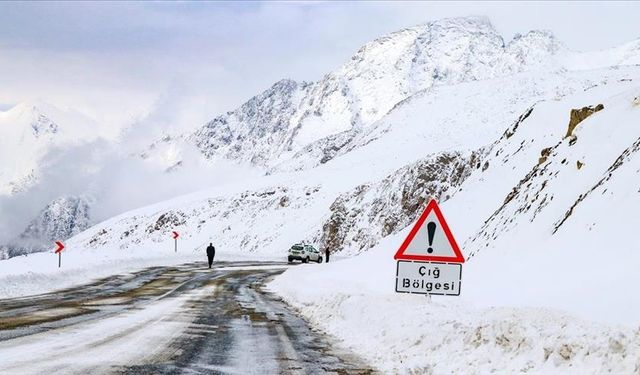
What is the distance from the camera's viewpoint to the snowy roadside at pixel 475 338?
705cm

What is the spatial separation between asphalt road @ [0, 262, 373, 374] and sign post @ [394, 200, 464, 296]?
1407mm

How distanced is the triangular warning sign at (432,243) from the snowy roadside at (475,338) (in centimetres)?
89

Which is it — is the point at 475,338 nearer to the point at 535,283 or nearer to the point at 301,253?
the point at 535,283

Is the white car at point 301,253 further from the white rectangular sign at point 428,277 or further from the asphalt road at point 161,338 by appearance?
the white rectangular sign at point 428,277

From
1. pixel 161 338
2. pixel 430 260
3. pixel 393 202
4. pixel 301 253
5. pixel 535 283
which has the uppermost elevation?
pixel 393 202

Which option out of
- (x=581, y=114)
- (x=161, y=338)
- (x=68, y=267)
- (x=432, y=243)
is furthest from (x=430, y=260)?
(x=68, y=267)

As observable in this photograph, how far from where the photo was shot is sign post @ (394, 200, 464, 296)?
10508 millimetres

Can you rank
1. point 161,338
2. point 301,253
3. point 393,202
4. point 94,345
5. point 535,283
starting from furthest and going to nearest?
point 393,202 < point 301,253 < point 535,283 < point 161,338 < point 94,345

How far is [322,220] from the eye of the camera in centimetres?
8050

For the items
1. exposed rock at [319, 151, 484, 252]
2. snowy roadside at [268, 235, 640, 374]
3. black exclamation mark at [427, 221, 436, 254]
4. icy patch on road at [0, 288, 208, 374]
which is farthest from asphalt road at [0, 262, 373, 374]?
exposed rock at [319, 151, 484, 252]

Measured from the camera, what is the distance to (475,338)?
9125 millimetres

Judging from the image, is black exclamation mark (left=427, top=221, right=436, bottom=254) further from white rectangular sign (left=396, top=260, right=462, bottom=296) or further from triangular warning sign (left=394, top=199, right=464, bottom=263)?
white rectangular sign (left=396, top=260, right=462, bottom=296)

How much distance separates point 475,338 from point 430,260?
66.0 inches

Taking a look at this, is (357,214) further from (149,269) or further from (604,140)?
(604,140)
